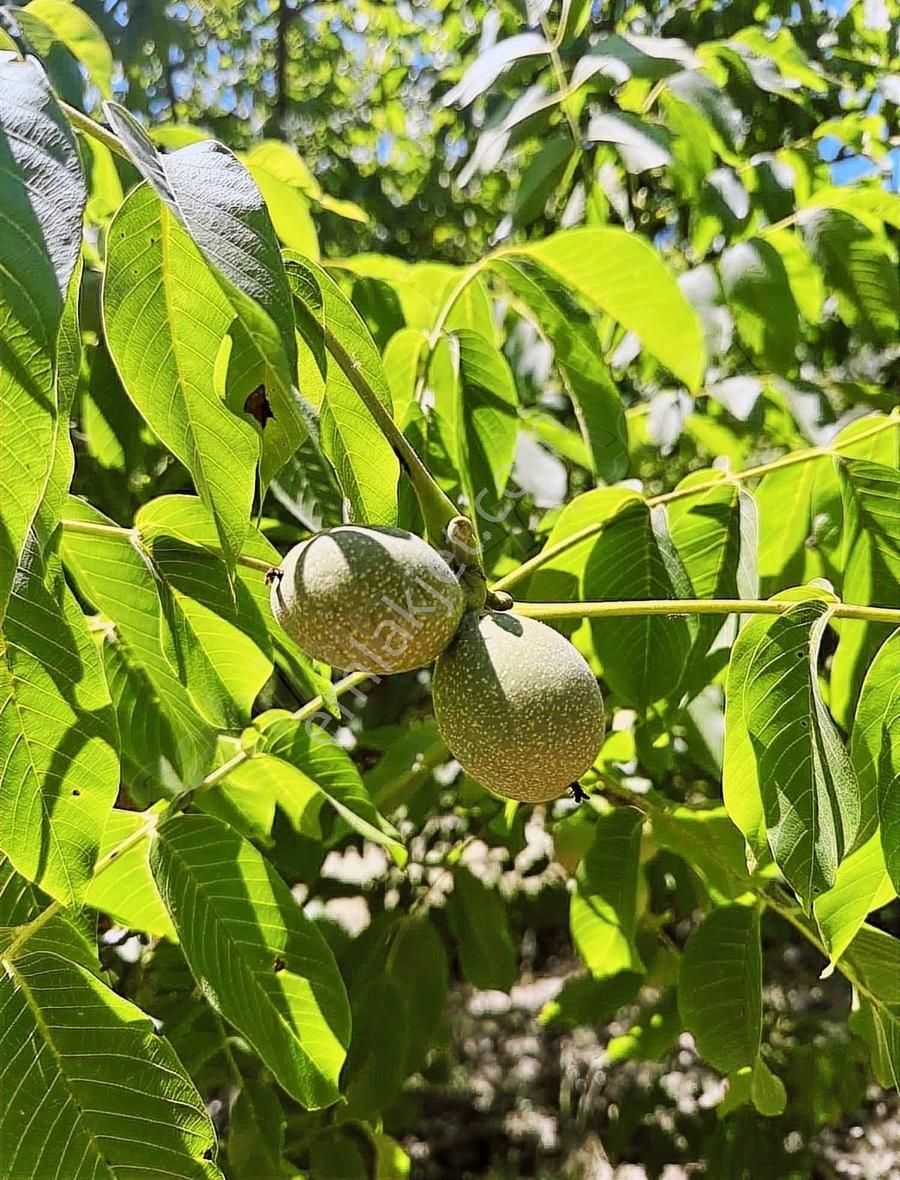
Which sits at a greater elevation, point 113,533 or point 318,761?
point 113,533

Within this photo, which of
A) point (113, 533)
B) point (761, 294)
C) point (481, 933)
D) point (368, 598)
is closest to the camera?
point (368, 598)

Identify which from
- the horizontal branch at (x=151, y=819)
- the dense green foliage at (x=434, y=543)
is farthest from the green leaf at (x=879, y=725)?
the horizontal branch at (x=151, y=819)

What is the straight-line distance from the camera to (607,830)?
1495 millimetres

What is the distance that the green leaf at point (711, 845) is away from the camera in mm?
1392

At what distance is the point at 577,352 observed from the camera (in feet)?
4.29

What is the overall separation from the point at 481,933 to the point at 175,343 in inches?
57.5

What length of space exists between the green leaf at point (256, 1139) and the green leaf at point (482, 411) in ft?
3.31

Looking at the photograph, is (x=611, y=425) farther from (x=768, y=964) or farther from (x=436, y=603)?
(x=768, y=964)

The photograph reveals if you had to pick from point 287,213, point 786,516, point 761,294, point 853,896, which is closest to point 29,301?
point 853,896

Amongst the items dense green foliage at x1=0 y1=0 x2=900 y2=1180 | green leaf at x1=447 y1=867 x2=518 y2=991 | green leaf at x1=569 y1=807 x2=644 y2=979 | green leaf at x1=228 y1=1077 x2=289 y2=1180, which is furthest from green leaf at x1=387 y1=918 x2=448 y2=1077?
green leaf at x1=569 y1=807 x2=644 y2=979

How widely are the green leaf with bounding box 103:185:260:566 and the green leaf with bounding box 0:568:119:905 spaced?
176mm

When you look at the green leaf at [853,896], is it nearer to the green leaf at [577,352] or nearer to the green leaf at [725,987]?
the green leaf at [725,987]

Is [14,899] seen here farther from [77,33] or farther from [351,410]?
[77,33]

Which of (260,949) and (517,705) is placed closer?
(517,705)
